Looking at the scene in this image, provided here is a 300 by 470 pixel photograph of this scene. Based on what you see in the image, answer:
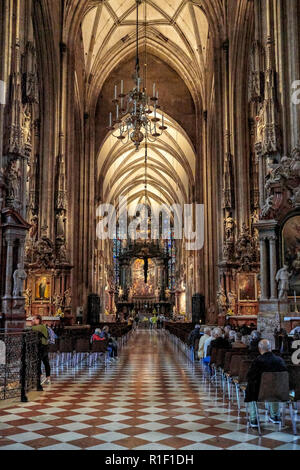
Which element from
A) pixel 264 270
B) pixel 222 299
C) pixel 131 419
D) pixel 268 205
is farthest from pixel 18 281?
pixel 222 299

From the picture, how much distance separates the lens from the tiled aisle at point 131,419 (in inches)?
203

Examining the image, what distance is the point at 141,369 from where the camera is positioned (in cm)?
1254

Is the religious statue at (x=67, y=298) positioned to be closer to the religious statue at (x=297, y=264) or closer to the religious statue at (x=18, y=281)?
the religious statue at (x=18, y=281)

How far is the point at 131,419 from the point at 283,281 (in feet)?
29.0

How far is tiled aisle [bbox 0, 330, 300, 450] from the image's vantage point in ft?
17.0

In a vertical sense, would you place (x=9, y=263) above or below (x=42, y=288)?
above

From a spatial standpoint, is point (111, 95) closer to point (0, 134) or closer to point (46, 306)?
A: point (46, 306)

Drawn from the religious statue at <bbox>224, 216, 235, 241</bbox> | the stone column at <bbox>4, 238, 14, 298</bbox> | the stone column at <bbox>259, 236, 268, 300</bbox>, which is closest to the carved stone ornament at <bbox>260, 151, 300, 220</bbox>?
the stone column at <bbox>259, 236, 268, 300</bbox>

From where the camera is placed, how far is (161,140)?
4397 cm

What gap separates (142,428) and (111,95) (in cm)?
3332

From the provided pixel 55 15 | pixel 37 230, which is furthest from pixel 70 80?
pixel 37 230

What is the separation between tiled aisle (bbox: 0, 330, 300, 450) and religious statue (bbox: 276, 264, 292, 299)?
496cm

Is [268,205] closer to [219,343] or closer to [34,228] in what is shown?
[219,343]

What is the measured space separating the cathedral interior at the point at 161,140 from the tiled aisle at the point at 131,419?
500 centimetres
